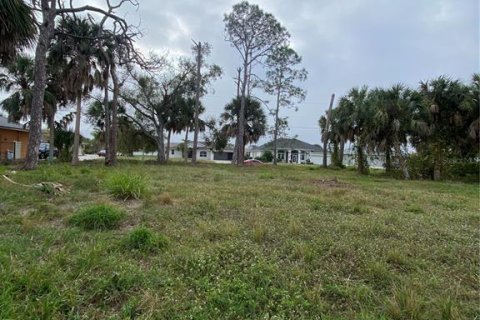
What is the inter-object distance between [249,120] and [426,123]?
15935mm

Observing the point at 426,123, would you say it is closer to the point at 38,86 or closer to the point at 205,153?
the point at 38,86

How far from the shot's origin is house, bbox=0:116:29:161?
65.3 ft

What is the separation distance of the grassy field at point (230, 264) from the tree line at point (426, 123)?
12293 millimetres

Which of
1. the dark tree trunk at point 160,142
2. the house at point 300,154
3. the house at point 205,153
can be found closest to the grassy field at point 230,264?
the dark tree trunk at point 160,142

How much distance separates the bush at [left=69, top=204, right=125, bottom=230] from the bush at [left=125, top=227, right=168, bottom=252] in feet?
2.33

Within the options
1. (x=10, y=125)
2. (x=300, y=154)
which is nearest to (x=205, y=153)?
(x=300, y=154)

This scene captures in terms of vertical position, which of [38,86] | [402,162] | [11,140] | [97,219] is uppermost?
[38,86]

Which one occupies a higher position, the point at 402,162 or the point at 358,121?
the point at 358,121

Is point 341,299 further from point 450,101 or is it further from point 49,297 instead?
point 450,101

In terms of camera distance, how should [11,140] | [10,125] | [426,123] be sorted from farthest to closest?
[11,140] → [10,125] → [426,123]

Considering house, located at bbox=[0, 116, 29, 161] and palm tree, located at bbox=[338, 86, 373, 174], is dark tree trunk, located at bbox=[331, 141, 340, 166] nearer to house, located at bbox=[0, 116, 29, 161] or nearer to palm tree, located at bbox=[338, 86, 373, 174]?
palm tree, located at bbox=[338, 86, 373, 174]

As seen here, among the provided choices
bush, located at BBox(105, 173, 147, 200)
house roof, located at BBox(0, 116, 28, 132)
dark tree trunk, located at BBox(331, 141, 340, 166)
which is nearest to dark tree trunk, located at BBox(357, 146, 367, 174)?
dark tree trunk, located at BBox(331, 141, 340, 166)

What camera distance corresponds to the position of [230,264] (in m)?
2.86

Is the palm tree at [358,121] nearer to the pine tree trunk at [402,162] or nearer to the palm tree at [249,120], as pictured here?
the pine tree trunk at [402,162]
